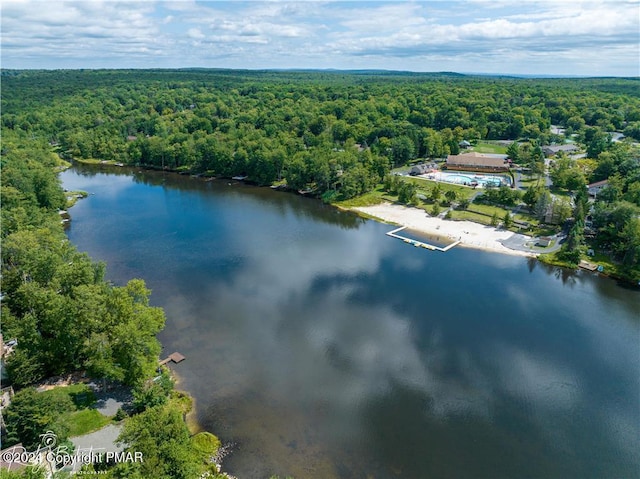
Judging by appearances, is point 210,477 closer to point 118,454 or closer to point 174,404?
point 118,454

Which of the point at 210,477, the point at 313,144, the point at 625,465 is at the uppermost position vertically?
the point at 313,144

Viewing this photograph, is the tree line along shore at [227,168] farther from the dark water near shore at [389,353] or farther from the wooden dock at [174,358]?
the dark water near shore at [389,353]

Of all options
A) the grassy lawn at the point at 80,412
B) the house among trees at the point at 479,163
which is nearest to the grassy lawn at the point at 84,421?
the grassy lawn at the point at 80,412

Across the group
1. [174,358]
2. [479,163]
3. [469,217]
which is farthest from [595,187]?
[174,358]

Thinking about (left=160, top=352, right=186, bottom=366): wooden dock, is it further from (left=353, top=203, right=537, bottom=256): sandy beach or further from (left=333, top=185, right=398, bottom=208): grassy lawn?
(left=333, top=185, right=398, bottom=208): grassy lawn

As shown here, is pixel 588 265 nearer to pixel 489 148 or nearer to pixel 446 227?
pixel 446 227

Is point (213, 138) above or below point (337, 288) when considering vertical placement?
above

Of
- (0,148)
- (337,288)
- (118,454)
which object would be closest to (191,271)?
(337,288)
